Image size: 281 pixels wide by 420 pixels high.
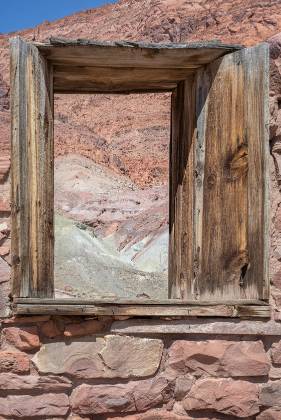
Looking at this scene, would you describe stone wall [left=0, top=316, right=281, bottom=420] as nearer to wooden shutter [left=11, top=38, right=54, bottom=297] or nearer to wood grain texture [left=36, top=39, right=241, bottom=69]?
wooden shutter [left=11, top=38, right=54, bottom=297]

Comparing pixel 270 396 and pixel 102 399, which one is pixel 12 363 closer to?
pixel 102 399

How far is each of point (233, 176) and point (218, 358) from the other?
88 cm

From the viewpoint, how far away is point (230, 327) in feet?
10.1


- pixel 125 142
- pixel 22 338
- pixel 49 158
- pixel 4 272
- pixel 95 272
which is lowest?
pixel 22 338

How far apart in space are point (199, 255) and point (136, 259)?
915 cm

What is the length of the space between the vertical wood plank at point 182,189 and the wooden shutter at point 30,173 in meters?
0.79

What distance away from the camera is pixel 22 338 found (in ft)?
9.73

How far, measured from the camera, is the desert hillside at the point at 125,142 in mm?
11555

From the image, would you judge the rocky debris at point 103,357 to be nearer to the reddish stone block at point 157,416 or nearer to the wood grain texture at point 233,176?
the reddish stone block at point 157,416

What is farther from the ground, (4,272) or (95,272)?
(95,272)

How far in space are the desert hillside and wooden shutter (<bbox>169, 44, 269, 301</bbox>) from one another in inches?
3.4

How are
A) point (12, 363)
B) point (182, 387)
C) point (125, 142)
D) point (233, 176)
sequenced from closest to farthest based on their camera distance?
point (12, 363), point (182, 387), point (233, 176), point (125, 142)

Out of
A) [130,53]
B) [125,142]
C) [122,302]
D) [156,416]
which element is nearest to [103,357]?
[122,302]

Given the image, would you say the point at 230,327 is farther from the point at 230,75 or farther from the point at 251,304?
the point at 230,75
